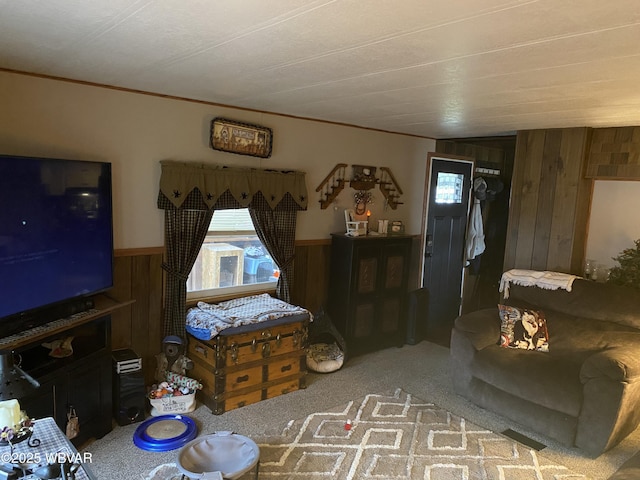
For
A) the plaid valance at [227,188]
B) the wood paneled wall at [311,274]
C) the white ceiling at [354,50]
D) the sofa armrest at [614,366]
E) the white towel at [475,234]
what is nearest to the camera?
the white ceiling at [354,50]

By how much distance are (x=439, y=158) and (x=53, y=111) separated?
3897mm

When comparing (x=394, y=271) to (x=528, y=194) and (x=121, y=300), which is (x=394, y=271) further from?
(x=121, y=300)

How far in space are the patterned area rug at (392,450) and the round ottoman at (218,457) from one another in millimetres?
172

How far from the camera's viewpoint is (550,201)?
4340mm

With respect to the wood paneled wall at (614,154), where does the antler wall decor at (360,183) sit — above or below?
below

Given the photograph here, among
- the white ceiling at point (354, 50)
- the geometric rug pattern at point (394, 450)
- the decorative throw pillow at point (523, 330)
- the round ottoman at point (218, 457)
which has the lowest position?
the geometric rug pattern at point (394, 450)

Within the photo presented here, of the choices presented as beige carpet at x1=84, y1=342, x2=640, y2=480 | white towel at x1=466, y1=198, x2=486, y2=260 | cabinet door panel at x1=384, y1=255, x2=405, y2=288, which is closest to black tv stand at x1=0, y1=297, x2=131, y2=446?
beige carpet at x1=84, y1=342, x2=640, y2=480

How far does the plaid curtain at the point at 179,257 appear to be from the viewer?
141 inches

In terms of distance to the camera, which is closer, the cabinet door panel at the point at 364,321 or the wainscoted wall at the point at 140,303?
the wainscoted wall at the point at 140,303

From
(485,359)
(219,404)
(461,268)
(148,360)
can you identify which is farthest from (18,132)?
(461,268)

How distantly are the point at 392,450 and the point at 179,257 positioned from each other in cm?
203

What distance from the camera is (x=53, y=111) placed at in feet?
9.86

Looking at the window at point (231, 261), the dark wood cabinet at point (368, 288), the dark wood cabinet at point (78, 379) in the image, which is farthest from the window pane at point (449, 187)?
the dark wood cabinet at point (78, 379)

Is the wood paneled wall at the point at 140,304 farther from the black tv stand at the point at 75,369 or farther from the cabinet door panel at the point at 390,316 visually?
the cabinet door panel at the point at 390,316
